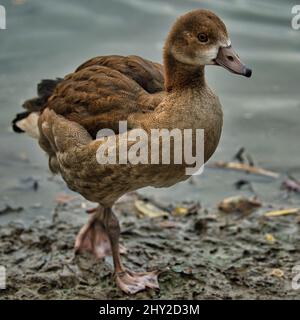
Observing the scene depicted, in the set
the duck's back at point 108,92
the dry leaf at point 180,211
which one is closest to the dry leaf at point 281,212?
the dry leaf at point 180,211

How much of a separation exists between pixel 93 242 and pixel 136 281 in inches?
27.1

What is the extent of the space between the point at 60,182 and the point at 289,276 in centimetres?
273

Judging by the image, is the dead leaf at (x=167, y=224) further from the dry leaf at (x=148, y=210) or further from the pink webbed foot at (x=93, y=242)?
the pink webbed foot at (x=93, y=242)

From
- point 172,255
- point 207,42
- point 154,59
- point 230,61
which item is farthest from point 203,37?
point 154,59

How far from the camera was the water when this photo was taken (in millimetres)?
7645

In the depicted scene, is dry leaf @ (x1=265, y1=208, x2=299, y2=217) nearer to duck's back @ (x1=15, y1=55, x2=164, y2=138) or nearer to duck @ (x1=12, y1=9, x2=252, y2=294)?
duck @ (x1=12, y1=9, x2=252, y2=294)

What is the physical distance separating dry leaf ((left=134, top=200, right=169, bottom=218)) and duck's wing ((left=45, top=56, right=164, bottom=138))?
1.63m

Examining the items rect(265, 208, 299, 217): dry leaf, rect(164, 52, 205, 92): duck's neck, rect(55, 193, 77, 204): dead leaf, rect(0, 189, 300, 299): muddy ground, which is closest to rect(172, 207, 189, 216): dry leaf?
rect(0, 189, 300, 299): muddy ground

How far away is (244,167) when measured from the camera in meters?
7.96

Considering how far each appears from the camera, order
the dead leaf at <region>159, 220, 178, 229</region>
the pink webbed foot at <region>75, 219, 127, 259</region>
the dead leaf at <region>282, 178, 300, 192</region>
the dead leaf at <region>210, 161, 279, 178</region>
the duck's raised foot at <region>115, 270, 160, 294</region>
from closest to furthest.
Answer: the duck's raised foot at <region>115, 270, 160, 294</region>, the pink webbed foot at <region>75, 219, 127, 259</region>, the dead leaf at <region>159, 220, 178, 229</region>, the dead leaf at <region>282, 178, 300, 192</region>, the dead leaf at <region>210, 161, 279, 178</region>

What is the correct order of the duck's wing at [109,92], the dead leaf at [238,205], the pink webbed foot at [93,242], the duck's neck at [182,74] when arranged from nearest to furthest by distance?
the duck's neck at [182,74] < the duck's wing at [109,92] < the pink webbed foot at [93,242] < the dead leaf at [238,205]

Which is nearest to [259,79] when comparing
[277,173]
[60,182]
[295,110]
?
[295,110]

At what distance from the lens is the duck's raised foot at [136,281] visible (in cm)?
571

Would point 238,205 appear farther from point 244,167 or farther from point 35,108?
point 35,108
